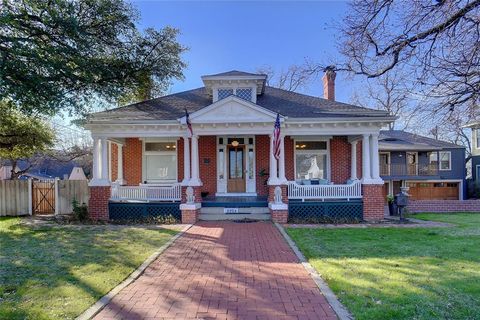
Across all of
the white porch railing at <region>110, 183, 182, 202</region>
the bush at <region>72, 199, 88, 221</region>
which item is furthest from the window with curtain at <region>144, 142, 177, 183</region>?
the bush at <region>72, 199, 88, 221</region>

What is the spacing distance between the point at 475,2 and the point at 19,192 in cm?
1741

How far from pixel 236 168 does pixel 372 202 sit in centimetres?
596

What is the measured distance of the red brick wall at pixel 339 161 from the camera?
624 inches

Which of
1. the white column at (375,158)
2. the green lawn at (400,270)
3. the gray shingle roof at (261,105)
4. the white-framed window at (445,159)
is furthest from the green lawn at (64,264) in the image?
the white-framed window at (445,159)

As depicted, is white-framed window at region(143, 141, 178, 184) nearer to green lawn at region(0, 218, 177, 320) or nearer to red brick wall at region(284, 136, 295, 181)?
green lawn at region(0, 218, 177, 320)

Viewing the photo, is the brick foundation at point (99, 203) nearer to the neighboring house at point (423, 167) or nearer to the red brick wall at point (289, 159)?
the red brick wall at point (289, 159)

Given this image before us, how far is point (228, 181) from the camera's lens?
15898 mm

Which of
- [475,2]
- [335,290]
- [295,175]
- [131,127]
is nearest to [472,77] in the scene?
[475,2]

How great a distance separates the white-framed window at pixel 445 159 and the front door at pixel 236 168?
23.4 m

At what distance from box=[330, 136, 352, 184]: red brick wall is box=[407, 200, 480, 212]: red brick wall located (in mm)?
4116

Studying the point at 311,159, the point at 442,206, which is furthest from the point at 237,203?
the point at 442,206

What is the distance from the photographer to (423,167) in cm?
Result: 3055

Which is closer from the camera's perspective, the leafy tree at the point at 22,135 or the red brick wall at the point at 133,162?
the red brick wall at the point at 133,162

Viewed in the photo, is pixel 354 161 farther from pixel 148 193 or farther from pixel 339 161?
pixel 148 193
